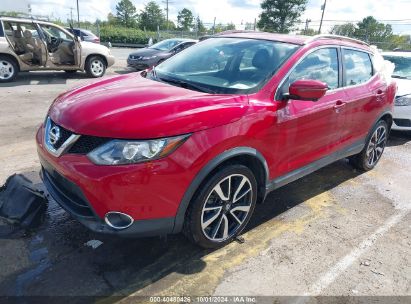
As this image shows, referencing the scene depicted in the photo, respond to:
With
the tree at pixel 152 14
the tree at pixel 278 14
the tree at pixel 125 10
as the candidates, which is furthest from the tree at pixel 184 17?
the tree at pixel 278 14

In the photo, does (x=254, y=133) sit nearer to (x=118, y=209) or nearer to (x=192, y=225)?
(x=192, y=225)

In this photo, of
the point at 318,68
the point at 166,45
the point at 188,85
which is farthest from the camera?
the point at 166,45

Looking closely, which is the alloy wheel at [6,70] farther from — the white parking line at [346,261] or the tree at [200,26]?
the tree at [200,26]

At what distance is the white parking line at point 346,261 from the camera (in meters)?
2.82

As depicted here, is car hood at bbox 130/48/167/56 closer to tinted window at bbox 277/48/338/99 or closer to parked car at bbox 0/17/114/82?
parked car at bbox 0/17/114/82

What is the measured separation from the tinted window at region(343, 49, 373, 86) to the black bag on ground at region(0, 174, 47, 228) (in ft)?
11.4

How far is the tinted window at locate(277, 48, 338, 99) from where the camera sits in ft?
11.3

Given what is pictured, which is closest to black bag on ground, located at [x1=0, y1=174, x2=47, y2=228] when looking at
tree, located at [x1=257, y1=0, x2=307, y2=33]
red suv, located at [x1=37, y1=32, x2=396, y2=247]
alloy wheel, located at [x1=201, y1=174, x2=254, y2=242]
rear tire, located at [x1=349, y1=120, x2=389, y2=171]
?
red suv, located at [x1=37, y1=32, x2=396, y2=247]

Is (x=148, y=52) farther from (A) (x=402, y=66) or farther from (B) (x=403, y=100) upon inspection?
(B) (x=403, y=100)

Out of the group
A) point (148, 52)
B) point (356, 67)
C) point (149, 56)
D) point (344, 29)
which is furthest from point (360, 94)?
point (344, 29)

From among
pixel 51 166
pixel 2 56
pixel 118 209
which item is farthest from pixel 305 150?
pixel 2 56

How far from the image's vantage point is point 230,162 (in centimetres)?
300

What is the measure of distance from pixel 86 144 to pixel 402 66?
7557 millimetres

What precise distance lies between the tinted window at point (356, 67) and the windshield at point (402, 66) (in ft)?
11.5
